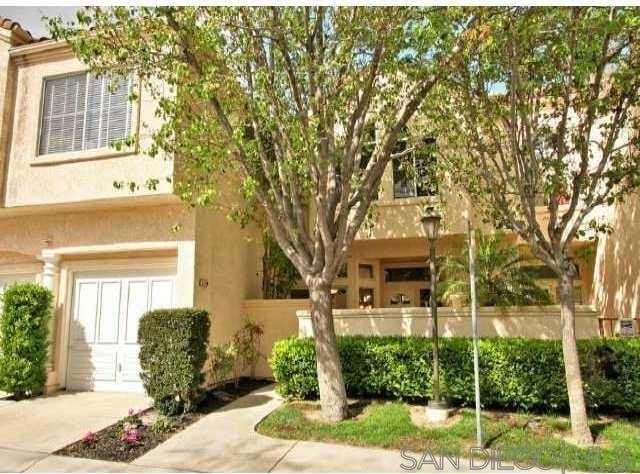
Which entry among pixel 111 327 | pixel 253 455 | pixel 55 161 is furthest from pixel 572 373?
pixel 55 161

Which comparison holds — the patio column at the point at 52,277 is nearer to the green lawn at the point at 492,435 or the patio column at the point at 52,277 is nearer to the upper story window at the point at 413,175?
the green lawn at the point at 492,435

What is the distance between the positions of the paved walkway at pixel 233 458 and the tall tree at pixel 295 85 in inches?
48.4

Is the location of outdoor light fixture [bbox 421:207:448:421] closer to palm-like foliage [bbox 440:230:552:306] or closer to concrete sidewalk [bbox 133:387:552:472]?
concrete sidewalk [bbox 133:387:552:472]

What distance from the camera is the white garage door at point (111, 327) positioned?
34.5ft

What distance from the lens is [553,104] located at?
7684mm

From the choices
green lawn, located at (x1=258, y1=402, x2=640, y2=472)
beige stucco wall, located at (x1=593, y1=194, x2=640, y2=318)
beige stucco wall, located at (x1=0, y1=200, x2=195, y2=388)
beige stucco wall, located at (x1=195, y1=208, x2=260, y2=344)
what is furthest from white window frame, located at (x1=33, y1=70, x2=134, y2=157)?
beige stucco wall, located at (x1=593, y1=194, x2=640, y2=318)

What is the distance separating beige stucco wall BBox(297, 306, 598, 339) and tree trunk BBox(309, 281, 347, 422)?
6.87 feet

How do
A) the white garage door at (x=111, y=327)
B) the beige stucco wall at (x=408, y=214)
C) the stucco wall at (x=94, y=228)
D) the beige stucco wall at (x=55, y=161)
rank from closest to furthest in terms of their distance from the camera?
the beige stucco wall at (x=55, y=161), the stucco wall at (x=94, y=228), the white garage door at (x=111, y=327), the beige stucco wall at (x=408, y=214)

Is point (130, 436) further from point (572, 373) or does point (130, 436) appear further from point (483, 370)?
point (572, 373)

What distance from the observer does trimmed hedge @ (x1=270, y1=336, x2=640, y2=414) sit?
24.7ft

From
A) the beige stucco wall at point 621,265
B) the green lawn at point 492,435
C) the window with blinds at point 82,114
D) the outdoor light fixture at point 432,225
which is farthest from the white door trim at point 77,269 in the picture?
the beige stucco wall at point 621,265

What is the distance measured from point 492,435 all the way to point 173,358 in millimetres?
5553

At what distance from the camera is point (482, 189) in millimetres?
8531

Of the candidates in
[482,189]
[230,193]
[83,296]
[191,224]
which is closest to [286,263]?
[230,193]
